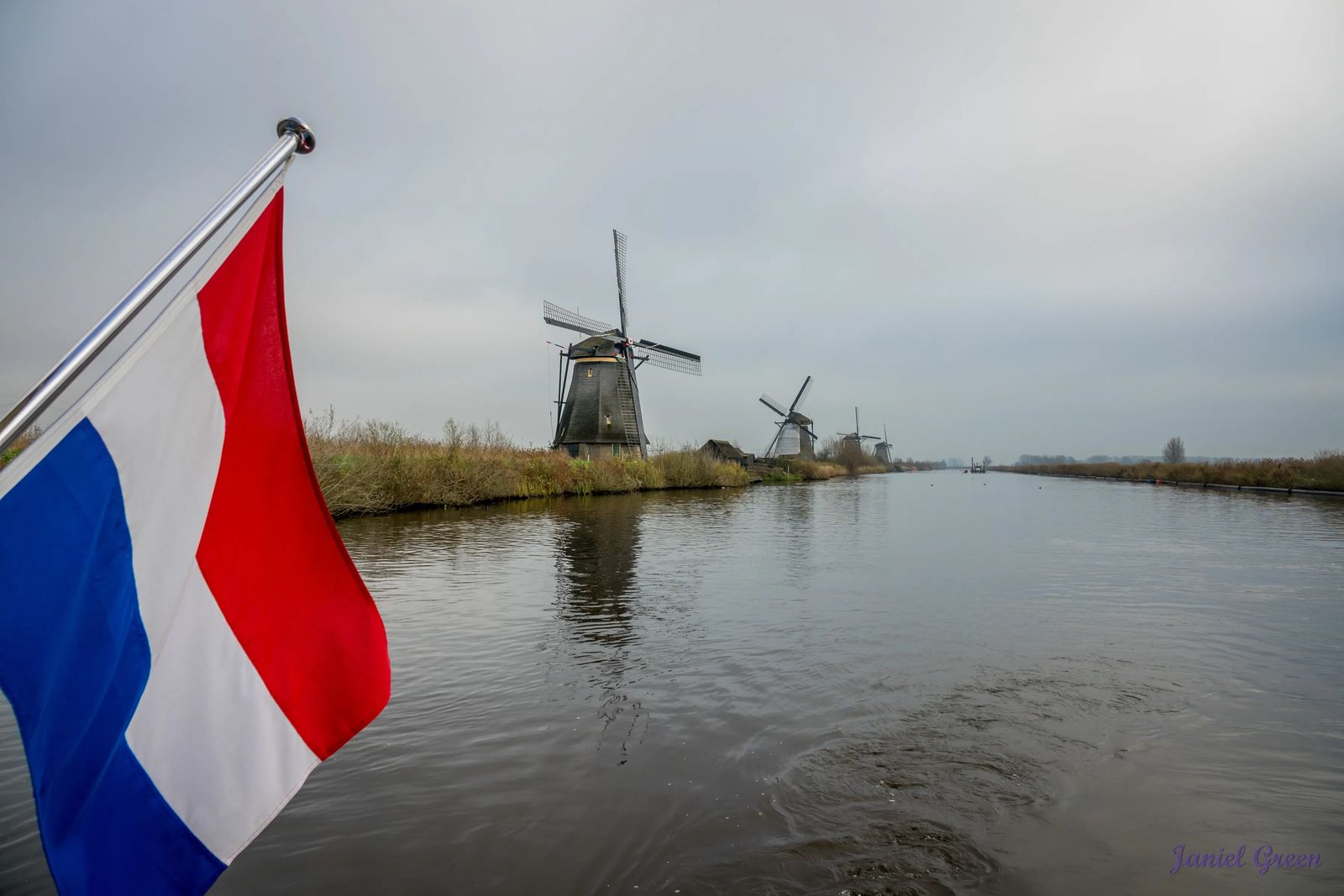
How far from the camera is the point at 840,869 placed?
2916mm

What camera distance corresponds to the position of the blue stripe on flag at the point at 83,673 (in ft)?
4.80

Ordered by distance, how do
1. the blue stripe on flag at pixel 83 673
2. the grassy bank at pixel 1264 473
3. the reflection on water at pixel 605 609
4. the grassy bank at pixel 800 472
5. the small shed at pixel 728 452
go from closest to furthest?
the blue stripe on flag at pixel 83 673 < the reflection on water at pixel 605 609 < the grassy bank at pixel 1264 473 < the grassy bank at pixel 800 472 < the small shed at pixel 728 452

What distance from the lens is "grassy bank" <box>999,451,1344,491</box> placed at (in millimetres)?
31617

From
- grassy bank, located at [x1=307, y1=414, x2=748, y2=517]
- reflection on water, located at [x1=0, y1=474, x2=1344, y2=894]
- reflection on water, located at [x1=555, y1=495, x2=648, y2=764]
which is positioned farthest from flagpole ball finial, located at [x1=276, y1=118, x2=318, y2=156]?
grassy bank, located at [x1=307, y1=414, x2=748, y2=517]

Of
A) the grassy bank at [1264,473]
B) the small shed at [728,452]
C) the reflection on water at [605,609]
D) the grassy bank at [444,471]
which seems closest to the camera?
the reflection on water at [605,609]

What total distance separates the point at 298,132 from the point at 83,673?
1.75m

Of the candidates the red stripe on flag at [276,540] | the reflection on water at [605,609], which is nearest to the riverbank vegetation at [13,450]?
the red stripe on flag at [276,540]

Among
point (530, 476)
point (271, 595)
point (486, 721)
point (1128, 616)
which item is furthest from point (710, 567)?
point (530, 476)

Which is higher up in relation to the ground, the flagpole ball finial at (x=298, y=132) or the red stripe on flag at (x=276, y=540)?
the flagpole ball finial at (x=298, y=132)

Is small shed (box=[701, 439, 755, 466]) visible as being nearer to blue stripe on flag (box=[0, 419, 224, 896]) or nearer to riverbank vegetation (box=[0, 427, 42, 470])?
riverbank vegetation (box=[0, 427, 42, 470])

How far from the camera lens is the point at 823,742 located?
14.2ft

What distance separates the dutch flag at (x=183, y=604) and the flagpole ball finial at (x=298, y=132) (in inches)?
10.2

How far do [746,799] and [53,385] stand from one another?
11.4ft

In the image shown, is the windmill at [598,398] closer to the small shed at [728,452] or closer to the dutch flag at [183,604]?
the small shed at [728,452]
